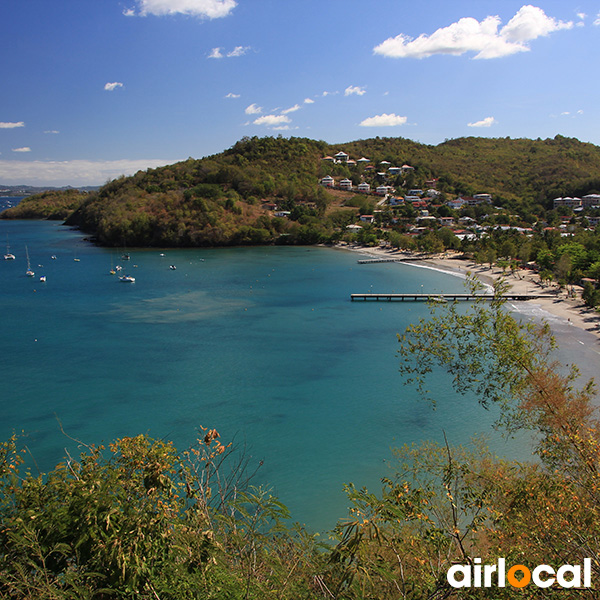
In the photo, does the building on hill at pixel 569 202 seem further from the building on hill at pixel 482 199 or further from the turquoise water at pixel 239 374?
the turquoise water at pixel 239 374

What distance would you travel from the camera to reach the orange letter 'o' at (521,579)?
16.4ft

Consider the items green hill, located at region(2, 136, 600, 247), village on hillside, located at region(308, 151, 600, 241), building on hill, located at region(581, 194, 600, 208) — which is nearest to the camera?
village on hillside, located at region(308, 151, 600, 241)

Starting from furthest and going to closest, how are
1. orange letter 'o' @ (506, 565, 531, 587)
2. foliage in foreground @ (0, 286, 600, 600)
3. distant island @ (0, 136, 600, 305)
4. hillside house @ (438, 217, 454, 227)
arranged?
hillside house @ (438, 217, 454, 227), distant island @ (0, 136, 600, 305), orange letter 'o' @ (506, 565, 531, 587), foliage in foreground @ (0, 286, 600, 600)

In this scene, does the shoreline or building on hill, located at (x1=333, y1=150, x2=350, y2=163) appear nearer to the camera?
the shoreline

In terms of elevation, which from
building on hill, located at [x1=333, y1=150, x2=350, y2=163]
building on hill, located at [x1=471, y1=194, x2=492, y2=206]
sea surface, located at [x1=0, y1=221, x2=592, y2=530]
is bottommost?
sea surface, located at [x1=0, y1=221, x2=592, y2=530]

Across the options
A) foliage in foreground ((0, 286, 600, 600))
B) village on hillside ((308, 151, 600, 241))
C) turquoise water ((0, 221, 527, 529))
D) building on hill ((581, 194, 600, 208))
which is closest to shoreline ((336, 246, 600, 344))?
turquoise water ((0, 221, 527, 529))

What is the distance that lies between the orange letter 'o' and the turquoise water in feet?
30.7

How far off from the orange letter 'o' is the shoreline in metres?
14.5

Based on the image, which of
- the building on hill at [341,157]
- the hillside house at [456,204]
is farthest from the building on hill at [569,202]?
the building on hill at [341,157]

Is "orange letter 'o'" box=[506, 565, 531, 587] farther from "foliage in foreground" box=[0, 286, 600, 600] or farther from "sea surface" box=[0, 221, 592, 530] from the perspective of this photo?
"sea surface" box=[0, 221, 592, 530]

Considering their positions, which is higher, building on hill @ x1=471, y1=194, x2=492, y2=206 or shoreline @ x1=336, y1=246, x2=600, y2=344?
building on hill @ x1=471, y1=194, x2=492, y2=206

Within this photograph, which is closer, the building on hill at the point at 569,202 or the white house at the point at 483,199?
the building on hill at the point at 569,202

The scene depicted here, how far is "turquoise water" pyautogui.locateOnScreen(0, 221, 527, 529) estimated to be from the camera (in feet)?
58.6

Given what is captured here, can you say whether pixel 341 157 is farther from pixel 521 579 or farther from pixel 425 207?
pixel 521 579
